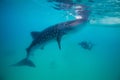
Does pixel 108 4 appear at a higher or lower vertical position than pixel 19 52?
higher

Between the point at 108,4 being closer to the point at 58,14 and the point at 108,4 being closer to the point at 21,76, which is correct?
the point at 58,14

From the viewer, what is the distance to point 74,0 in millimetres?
9547

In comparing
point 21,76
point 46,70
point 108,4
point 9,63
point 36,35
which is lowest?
point 46,70

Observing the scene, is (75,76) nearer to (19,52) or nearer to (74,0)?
(19,52)

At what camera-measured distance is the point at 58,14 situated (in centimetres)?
1279

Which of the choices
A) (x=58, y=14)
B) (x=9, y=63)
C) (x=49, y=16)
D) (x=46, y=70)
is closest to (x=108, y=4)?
(x=58, y=14)

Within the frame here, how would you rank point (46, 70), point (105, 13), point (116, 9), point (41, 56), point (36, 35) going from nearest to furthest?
1. point (36, 35)
2. point (116, 9)
3. point (105, 13)
4. point (41, 56)
5. point (46, 70)

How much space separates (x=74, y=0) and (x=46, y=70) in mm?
11341

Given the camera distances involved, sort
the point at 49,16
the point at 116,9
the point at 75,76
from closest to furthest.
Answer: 1. the point at 116,9
2. the point at 49,16
3. the point at 75,76

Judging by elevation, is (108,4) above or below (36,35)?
above

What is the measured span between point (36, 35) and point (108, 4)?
Result: 401 cm

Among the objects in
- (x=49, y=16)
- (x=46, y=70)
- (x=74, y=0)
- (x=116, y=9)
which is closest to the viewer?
(x=74, y=0)

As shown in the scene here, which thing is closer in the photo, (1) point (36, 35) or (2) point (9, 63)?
(1) point (36, 35)

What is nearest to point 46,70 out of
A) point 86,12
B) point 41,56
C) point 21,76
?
point 41,56
